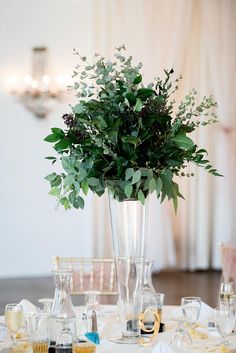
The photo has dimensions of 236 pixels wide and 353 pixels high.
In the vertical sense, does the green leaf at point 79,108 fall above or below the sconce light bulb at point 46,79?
below

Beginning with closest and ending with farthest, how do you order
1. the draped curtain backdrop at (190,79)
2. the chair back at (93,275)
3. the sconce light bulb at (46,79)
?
the chair back at (93,275)
the sconce light bulb at (46,79)
the draped curtain backdrop at (190,79)

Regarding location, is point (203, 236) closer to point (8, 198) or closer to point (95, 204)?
point (95, 204)

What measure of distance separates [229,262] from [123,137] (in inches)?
88.9

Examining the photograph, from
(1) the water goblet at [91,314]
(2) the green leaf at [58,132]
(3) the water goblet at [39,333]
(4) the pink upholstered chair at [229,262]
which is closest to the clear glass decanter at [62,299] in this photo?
(3) the water goblet at [39,333]

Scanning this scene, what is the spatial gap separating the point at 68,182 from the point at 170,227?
21.7ft

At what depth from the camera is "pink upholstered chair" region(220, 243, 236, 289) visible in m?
4.52

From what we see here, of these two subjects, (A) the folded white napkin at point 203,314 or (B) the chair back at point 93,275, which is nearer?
(A) the folded white napkin at point 203,314

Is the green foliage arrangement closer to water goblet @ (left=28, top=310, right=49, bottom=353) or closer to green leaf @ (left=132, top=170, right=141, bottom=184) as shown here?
green leaf @ (left=132, top=170, right=141, bottom=184)

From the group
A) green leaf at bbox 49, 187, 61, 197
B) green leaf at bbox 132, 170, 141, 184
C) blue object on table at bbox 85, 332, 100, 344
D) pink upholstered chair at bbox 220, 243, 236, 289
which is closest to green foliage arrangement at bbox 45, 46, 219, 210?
green leaf at bbox 132, 170, 141, 184

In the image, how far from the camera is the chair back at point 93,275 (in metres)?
4.09

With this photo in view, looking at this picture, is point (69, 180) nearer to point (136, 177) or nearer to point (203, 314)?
point (136, 177)

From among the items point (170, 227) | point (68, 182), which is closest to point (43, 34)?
point (170, 227)

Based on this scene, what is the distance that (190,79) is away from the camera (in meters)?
9.34

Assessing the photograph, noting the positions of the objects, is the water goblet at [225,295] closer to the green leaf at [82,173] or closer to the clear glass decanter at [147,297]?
the clear glass decanter at [147,297]
